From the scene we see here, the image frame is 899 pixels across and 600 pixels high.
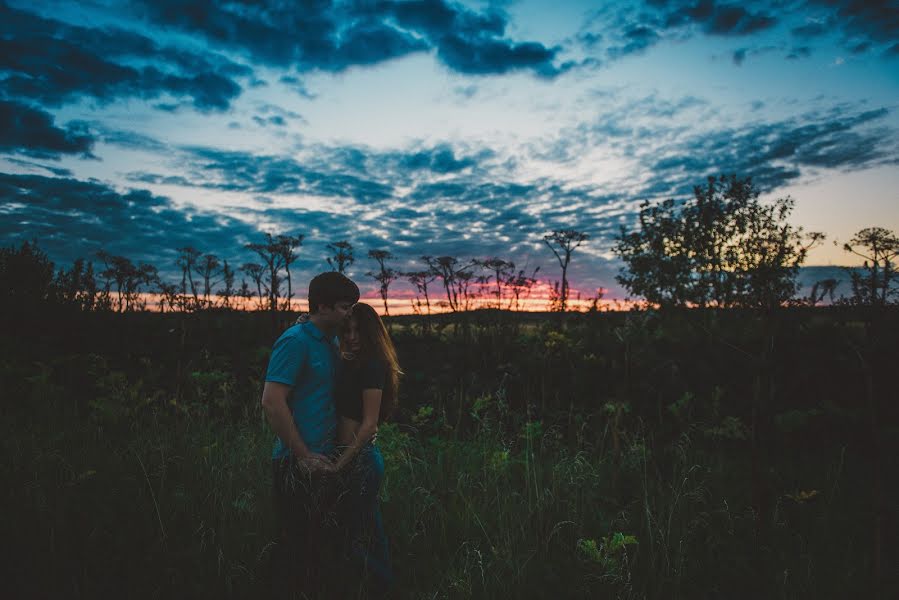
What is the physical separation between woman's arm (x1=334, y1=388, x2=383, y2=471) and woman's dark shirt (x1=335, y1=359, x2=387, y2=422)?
0.05 m

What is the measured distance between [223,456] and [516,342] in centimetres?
543

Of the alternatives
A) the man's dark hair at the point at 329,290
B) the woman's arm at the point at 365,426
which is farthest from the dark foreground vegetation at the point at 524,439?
the man's dark hair at the point at 329,290

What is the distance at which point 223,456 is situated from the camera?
5191mm

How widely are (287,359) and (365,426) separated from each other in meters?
0.62

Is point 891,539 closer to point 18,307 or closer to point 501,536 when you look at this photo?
point 501,536

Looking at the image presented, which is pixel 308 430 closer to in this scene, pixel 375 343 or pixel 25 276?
pixel 375 343

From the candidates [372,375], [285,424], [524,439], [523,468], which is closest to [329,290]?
[372,375]

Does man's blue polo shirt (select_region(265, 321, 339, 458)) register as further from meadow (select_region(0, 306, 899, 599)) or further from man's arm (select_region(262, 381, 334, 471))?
meadow (select_region(0, 306, 899, 599))

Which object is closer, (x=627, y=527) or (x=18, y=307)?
(x=627, y=527)

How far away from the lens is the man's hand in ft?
9.75

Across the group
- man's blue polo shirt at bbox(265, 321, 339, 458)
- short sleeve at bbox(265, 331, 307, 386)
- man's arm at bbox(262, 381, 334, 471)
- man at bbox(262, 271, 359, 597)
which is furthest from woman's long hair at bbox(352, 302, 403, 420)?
man's arm at bbox(262, 381, 334, 471)

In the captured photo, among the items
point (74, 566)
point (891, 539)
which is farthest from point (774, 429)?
point (74, 566)

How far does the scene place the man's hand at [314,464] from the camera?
297 cm

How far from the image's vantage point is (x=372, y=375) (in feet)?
10.5
